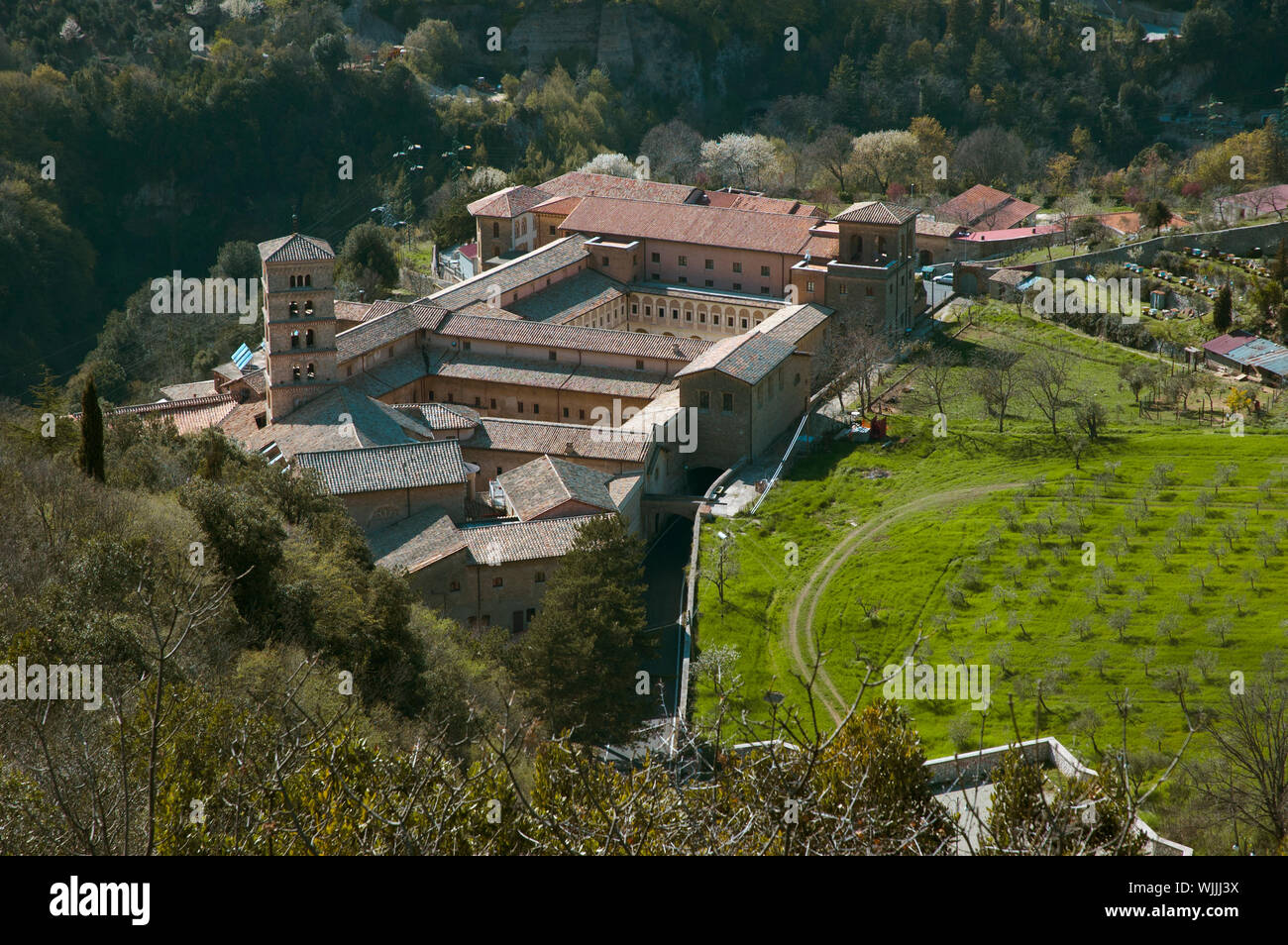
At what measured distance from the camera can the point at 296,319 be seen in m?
40.6

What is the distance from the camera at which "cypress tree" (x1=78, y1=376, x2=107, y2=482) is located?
1102 inches

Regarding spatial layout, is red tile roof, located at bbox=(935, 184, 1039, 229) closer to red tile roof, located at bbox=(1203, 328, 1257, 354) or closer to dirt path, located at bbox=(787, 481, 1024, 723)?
red tile roof, located at bbox=(1203, 328, 1257, 354)

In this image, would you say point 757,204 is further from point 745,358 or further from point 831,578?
point 831,578

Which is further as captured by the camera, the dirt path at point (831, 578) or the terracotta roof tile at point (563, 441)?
the terracotta roof tile at point (563, 441)

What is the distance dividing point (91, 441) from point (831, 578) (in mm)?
16376

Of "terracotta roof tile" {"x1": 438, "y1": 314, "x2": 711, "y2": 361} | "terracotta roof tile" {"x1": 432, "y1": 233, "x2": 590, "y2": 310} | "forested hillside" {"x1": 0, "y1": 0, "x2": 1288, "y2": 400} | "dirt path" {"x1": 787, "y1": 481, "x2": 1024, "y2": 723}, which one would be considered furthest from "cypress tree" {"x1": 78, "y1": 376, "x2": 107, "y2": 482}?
"forested hillside" {"x1": 0, "y1": 0, "x2": 1288, "y2": 400}

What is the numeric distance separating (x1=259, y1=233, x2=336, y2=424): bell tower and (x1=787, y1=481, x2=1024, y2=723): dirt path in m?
15.0

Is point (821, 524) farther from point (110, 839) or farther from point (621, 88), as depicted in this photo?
point (621, 88)

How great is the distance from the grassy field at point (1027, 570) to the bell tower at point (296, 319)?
11.9 m

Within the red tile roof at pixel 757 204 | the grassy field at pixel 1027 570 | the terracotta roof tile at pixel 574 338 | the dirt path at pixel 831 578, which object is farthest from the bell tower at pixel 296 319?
the red tile roof at pixel 757 204

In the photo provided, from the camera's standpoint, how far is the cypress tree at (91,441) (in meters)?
28.0

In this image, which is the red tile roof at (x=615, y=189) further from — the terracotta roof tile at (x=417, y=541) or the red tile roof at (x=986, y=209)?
the terracotta roof tile at (x=417, y=541)

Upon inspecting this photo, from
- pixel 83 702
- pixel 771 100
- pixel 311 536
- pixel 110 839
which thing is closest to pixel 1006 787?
pixel 110 839
